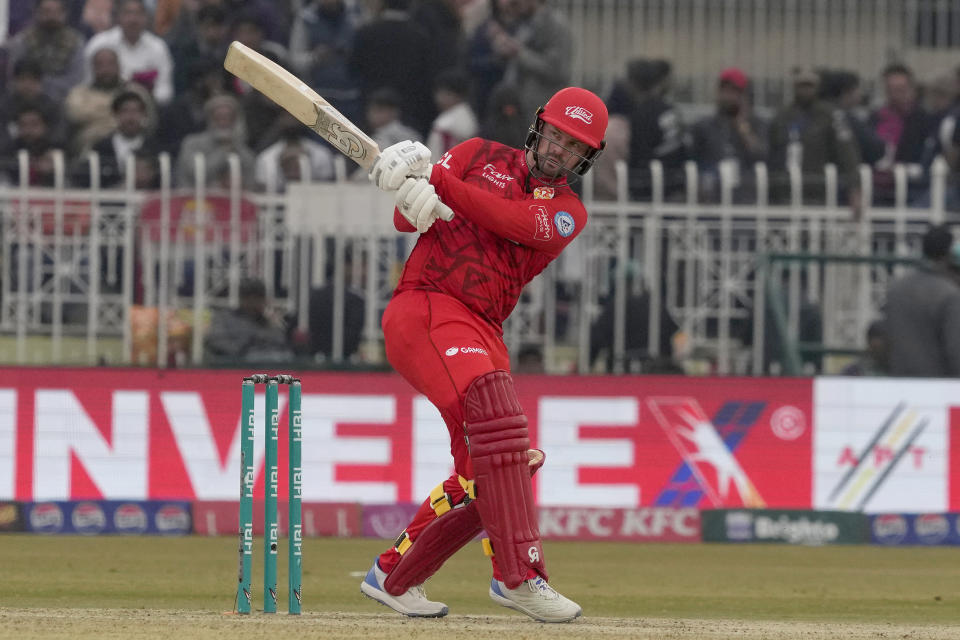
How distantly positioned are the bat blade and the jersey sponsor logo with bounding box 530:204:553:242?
2.11ft

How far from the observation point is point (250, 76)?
6445mm

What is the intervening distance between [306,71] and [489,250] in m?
8.07

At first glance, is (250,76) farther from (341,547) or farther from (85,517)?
(85,517)

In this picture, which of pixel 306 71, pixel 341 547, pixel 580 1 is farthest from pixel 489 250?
pixel 580 1

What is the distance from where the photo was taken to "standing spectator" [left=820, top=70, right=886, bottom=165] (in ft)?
44.5

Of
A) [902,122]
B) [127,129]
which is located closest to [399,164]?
[127,129]

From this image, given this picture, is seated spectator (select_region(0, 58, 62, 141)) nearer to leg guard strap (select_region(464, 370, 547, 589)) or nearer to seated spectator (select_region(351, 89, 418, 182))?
seated spectator (select_region(351, 89, 418, 182))

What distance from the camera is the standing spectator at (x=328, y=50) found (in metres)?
13.7

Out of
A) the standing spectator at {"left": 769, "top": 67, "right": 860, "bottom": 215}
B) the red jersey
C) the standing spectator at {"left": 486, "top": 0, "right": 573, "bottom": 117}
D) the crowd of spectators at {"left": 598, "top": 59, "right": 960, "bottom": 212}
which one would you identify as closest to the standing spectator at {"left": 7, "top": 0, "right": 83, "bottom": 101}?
the standing spectator at {"left": 486, "top": 0, "right": 573, "bottom": 117}

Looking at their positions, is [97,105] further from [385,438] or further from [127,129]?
[385,438]

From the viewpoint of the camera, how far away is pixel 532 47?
545 inches

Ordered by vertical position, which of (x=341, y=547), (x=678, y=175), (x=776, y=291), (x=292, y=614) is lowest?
(x=341, y=547)

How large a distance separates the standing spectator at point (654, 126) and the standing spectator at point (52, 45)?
4.35 metres

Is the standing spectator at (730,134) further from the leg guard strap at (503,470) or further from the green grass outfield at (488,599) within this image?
the leg guard strap at (503,470)
